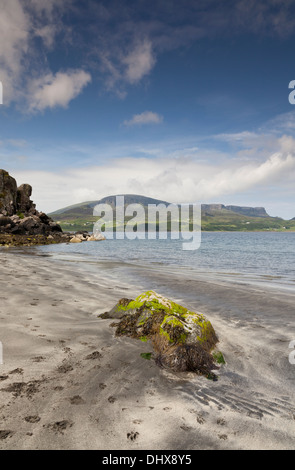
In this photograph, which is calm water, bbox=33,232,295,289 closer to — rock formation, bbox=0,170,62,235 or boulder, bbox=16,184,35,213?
rock formation, bbox=0,170,62,235

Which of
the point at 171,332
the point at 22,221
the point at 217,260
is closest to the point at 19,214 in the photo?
the point at 22,221

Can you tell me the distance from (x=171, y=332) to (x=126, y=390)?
231 centimetres

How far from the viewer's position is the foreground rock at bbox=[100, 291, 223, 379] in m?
6.94

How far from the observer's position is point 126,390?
570cm

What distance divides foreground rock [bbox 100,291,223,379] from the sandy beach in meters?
0.34

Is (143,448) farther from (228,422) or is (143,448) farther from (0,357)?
(0,357)

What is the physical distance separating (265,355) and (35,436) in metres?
7.05

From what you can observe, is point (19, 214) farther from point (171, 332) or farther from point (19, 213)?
point (171, 332)

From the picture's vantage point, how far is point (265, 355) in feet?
26.6
